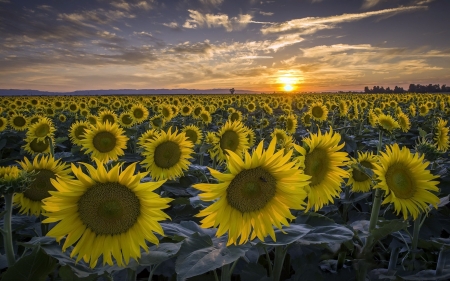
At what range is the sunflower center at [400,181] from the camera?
2572mm

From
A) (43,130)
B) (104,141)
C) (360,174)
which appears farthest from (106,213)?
(43,130)

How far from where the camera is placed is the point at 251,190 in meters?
2.09

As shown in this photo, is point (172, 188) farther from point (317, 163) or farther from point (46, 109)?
point (46, 109)

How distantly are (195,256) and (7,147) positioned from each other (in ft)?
31.4

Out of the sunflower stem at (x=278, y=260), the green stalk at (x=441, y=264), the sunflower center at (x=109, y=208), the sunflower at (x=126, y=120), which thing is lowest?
the sunflower stem at (x=278, y=260)

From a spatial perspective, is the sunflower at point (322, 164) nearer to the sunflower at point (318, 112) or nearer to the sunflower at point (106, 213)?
the sunflower at point (106, 213)

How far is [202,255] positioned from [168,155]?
263cm

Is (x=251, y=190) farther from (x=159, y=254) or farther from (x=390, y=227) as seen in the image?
(x=390, y=227)

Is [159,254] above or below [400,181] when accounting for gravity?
below

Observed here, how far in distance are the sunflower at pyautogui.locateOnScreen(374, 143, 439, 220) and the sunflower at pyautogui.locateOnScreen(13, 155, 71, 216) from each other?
2.65 metres

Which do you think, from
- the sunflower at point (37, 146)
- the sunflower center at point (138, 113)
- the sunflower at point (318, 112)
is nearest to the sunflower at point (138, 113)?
the sunflower center at point (138, 113)

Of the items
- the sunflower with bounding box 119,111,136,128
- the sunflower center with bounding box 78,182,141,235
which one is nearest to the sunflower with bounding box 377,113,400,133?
the sunflower center with bounding box 78,182,141,235

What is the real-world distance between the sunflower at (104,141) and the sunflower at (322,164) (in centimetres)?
358

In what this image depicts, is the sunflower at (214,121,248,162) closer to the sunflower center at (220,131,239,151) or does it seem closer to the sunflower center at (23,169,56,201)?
the sunflower center at (220,131,239,151)
